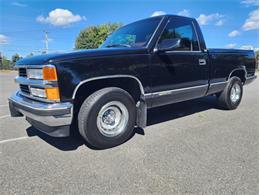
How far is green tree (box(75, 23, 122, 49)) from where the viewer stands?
3450cm

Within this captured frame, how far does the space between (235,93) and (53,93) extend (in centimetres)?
484

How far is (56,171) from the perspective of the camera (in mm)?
2453

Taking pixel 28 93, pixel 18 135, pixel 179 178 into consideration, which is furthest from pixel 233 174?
pixel 18 135

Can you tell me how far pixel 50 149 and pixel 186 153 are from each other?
2032 mm

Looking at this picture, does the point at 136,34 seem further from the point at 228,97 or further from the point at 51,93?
the point at 228,97

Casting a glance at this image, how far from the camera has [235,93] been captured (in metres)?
5.47

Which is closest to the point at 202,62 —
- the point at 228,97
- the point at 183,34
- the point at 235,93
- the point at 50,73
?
the point at 183,34

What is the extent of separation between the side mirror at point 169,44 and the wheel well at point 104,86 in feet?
2.51

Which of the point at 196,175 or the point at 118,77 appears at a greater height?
the point at 118,77

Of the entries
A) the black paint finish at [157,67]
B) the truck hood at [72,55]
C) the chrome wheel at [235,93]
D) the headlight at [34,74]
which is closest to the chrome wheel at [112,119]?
the black paint finish at [157,67]

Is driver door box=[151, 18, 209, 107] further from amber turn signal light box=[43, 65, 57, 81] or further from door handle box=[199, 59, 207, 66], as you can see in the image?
amber turn signal light box=[43, 65, 57, 81]

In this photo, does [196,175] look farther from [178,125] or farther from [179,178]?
[178,125]

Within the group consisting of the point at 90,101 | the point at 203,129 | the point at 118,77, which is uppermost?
the point at 118,77

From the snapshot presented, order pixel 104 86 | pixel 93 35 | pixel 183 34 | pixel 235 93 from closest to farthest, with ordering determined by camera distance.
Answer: pixel 104 86 → pixel 183 34 → pixel 235 93 → pixel 93 35
